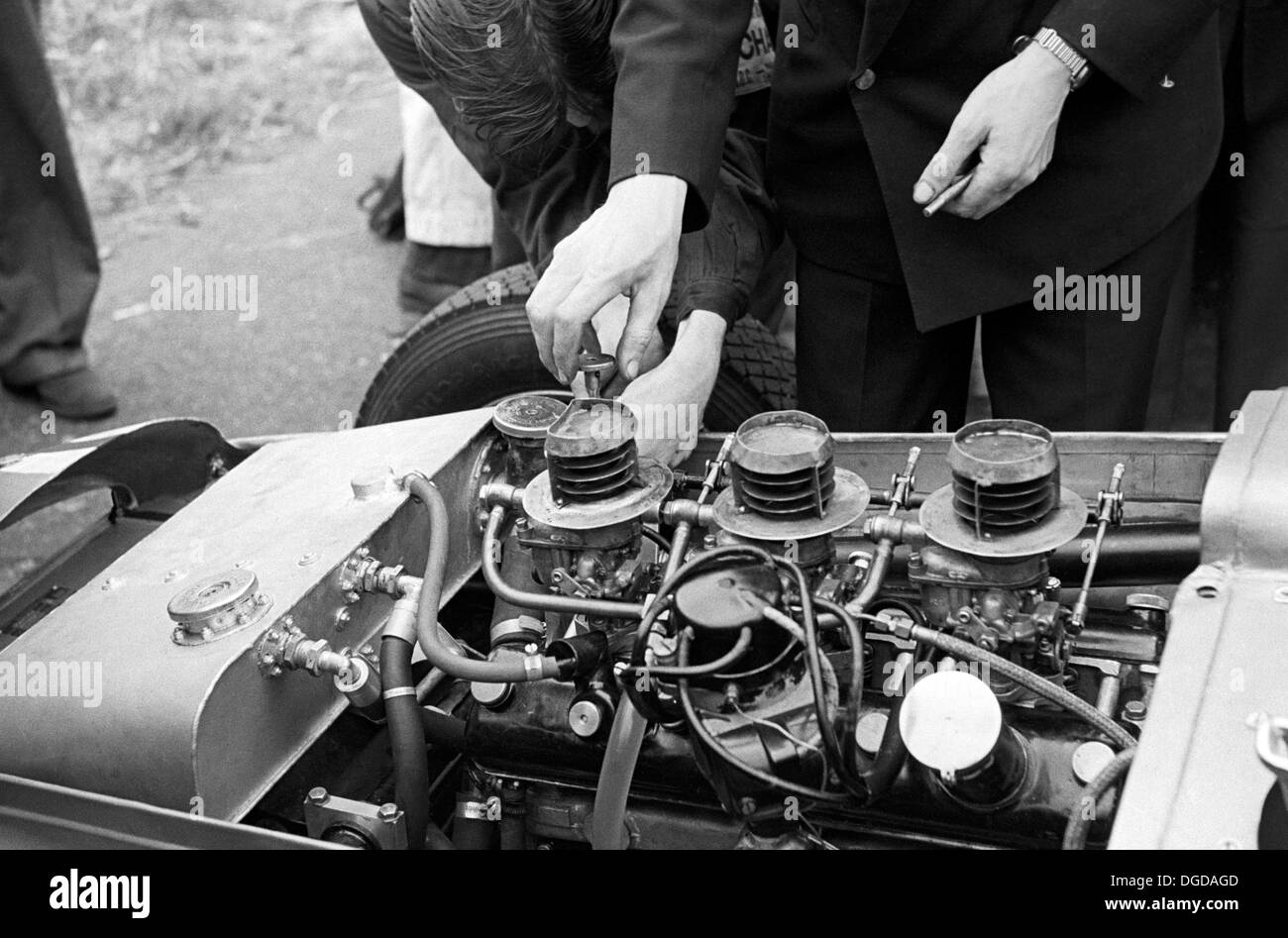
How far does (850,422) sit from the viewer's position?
2145 millimetres

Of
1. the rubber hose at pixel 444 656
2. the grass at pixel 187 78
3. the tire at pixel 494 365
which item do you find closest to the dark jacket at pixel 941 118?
the tire at pixel 494 365

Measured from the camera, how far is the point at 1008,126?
168 centimetres

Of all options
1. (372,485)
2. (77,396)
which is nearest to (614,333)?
(372,485)

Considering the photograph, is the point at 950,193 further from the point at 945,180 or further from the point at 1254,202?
the point at 1254,202

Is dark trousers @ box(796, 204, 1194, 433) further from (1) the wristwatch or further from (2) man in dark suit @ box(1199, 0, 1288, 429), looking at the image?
(2) man in dark suit @ box(1199, 0, 1288, 429)

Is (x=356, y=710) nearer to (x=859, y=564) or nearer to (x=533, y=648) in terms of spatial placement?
(x=533, y=648)

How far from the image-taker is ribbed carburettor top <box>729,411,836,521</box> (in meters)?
1.34

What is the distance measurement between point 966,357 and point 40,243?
286 centimetres

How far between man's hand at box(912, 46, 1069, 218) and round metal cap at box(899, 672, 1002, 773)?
78 cm

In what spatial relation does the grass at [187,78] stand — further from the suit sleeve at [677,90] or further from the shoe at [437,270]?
the suit sleeve at [677,90]

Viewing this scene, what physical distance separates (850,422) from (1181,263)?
93 centimetres

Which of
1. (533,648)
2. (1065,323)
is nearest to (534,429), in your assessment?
(533,648)

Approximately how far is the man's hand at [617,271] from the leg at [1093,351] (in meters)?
0.59

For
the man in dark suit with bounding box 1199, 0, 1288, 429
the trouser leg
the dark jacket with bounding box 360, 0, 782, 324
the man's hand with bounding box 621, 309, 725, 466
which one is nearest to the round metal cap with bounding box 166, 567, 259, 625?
the man's hand with bounding box 621, 309, 725, 466
